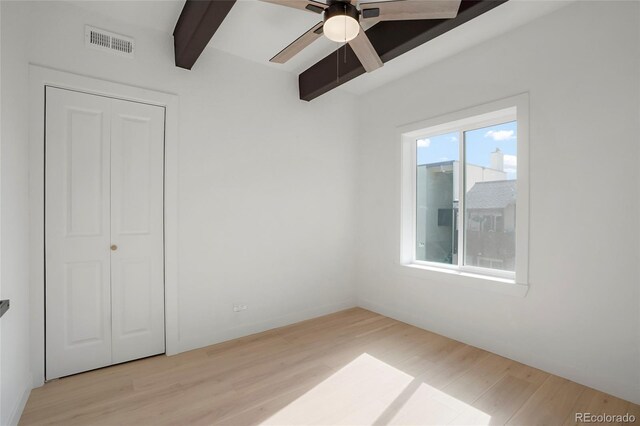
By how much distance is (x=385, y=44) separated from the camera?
2.67m

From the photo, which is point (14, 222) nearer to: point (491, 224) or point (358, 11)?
point (358, 11)

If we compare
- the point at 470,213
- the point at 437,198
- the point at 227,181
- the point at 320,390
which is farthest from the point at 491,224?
the point at 227,181

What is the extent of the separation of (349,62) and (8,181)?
2.75 m

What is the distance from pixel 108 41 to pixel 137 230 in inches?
62.6

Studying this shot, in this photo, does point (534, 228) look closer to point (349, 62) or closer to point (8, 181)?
point (349, 62)

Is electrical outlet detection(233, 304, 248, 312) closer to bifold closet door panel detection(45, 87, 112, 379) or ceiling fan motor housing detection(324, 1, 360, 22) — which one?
bifold closet door panel detection(45, 87, 112, 379)

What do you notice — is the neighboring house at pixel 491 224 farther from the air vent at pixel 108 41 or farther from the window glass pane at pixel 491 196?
the air vent at pixel 108 41

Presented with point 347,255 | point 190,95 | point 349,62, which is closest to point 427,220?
point 347,255

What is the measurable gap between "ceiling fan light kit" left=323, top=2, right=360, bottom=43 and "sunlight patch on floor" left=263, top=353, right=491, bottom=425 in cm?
237

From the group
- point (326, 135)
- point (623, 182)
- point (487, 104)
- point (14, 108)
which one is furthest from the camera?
point (326, 135)

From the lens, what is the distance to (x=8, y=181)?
185 centimetres

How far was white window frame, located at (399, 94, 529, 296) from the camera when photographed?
8.75ft

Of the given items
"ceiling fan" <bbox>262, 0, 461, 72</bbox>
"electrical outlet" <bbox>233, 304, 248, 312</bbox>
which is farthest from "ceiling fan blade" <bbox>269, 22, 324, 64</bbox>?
"electrical outlet" <bbox>233, 304, 248, 312</bbox>

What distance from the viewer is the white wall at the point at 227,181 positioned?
205cm
